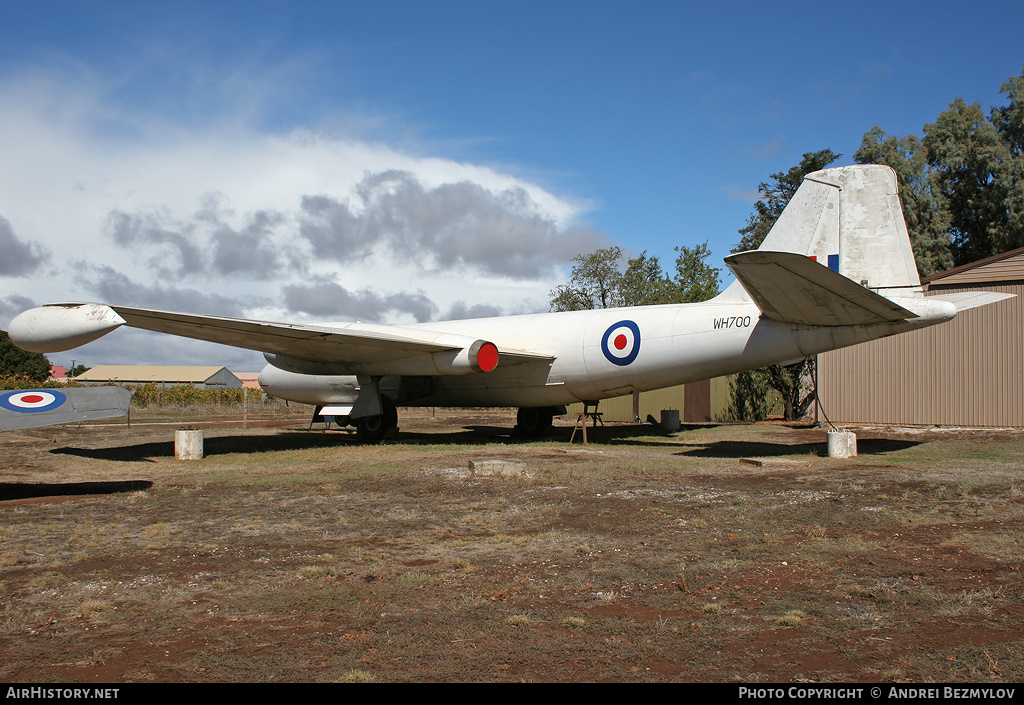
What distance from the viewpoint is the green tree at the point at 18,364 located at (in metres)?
65.8

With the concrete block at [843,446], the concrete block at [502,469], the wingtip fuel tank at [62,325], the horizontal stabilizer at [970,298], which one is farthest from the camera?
the wingtip fuel tank at [62,325]

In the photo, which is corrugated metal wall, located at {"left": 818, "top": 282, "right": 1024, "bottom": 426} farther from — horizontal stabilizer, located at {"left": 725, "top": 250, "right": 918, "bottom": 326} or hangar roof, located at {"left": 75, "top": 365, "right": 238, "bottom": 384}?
hangar roof, located at {"left": 75, "top": 365, "right": 238, "bottom": 384}

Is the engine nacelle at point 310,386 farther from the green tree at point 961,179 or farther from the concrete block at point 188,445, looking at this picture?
the green tree at point 961,179

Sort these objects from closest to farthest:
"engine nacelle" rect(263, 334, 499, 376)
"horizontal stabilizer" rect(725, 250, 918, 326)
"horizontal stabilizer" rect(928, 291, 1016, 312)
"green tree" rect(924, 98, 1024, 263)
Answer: "horizontal stabilizer" rect(725, 250, 918, 326)
"horizontal stabilizer" rect(928, 291, 1016, 312)
"engine nacelle" rect(263, 334, 499, 376)
"green tree" rect(924, 98, 1024, 263)

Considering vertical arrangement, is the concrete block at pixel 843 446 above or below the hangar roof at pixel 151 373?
below

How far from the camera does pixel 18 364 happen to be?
6750cm

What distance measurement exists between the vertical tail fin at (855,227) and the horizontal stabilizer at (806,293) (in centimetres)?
92

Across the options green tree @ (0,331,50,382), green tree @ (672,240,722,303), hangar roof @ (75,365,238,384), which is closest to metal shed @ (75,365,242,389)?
hangar roof @ (75,365,238,384)

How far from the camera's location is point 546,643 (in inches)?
158

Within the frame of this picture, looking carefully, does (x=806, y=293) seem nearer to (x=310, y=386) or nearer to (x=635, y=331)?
(x=635, y=331)

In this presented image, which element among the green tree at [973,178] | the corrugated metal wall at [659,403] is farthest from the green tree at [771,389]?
the green tree at [973,178]

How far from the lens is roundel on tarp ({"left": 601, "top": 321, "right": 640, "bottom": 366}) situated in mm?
15375

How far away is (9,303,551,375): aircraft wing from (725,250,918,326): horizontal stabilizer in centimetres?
621
